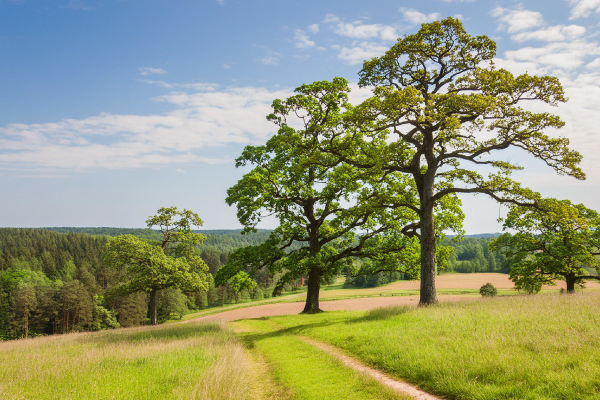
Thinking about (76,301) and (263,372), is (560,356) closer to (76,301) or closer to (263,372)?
(263,372)

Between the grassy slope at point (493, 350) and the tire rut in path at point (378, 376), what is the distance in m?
0.27

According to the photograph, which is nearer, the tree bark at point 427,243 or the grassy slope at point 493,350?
the grassy slope at point 493,350

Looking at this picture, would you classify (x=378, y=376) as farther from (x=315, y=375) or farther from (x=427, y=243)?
(x=427, y=243)

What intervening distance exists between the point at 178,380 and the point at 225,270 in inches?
576

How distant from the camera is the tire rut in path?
7.52 metres

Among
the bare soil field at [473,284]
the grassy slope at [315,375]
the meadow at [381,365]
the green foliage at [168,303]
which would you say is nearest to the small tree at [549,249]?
the meadow at [381,365]

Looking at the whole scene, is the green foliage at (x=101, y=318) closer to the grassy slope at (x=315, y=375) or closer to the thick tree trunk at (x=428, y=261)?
the grassy slope at (x=315, y=375)

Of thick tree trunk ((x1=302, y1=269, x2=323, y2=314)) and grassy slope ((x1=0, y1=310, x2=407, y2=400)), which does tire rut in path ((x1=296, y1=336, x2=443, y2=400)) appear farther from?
thick tree trunk ((x1=302, y1=269, x2=323, y2=314))

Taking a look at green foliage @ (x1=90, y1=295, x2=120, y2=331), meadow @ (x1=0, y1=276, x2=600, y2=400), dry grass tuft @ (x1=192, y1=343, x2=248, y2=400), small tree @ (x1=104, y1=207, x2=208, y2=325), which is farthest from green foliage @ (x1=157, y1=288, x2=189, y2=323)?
dry grass tuft @ (x1=192, y1=343, x2=248, y2=400)

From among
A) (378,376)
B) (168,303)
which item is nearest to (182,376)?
(378,376)

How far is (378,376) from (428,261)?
412 inches

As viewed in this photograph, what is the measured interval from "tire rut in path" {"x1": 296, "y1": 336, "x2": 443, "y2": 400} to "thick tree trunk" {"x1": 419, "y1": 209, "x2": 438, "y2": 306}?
24.2ft

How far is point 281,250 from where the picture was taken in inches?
982

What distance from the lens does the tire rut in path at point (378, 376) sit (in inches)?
296
